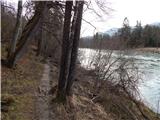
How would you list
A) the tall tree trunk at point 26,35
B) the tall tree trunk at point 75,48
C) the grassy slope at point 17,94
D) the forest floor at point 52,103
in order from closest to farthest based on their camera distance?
the grassy slope at point 17,94, the forest floor at point 52,103, the tall tree trunk at point 75,48, the tall tree trunk at point 26,35

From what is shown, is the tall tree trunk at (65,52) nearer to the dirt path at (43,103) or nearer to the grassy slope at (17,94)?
the dirt path at (43,103)

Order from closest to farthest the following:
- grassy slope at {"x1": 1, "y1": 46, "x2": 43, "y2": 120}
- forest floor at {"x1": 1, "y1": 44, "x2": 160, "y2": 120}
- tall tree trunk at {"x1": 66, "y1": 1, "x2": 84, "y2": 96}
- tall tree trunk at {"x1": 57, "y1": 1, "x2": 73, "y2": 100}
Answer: grassy slope at {"x1": 1, "y1": 46, "x2": 43, "y2": 120}, forest floor at {"x1": 1, "y1": 44, "x2": 160, "y2": 120}, tall tree trunk at {"x1": 57, "y1": 1, "x2": 73, "y2": 100}, tall tree trunk at {"x1": 66, "y1": 1, "x2": 84, "y2": 96}

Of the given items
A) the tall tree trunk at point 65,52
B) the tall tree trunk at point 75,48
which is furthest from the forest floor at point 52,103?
the tall tree trunk at point 75,48

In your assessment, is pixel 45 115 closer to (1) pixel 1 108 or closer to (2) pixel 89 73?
(1) pixel 1 108

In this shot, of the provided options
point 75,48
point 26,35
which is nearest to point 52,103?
point 75,48

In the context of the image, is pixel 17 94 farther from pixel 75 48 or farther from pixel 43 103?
pixel 75 48

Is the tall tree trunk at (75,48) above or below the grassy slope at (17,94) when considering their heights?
above

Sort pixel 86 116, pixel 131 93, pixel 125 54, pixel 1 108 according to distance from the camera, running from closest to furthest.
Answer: pixel 1 108 → pixel 86 116 → pixel 131 93 → pixel 125 54

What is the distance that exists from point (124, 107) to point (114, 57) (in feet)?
19.2

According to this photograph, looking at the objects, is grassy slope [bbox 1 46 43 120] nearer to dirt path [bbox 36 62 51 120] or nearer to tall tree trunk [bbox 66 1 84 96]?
dirt path [bbox 36 62 51 120]

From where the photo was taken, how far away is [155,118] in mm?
15516

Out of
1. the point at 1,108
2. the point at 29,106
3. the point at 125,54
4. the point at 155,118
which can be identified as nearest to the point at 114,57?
the point at 125,54

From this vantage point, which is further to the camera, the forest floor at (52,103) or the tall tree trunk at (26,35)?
the tall tree trunk at (26,35)

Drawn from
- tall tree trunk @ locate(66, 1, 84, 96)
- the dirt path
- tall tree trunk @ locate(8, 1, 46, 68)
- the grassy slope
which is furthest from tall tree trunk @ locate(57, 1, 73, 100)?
tall tree trunk @ locate(8, 1, 46, 68)
